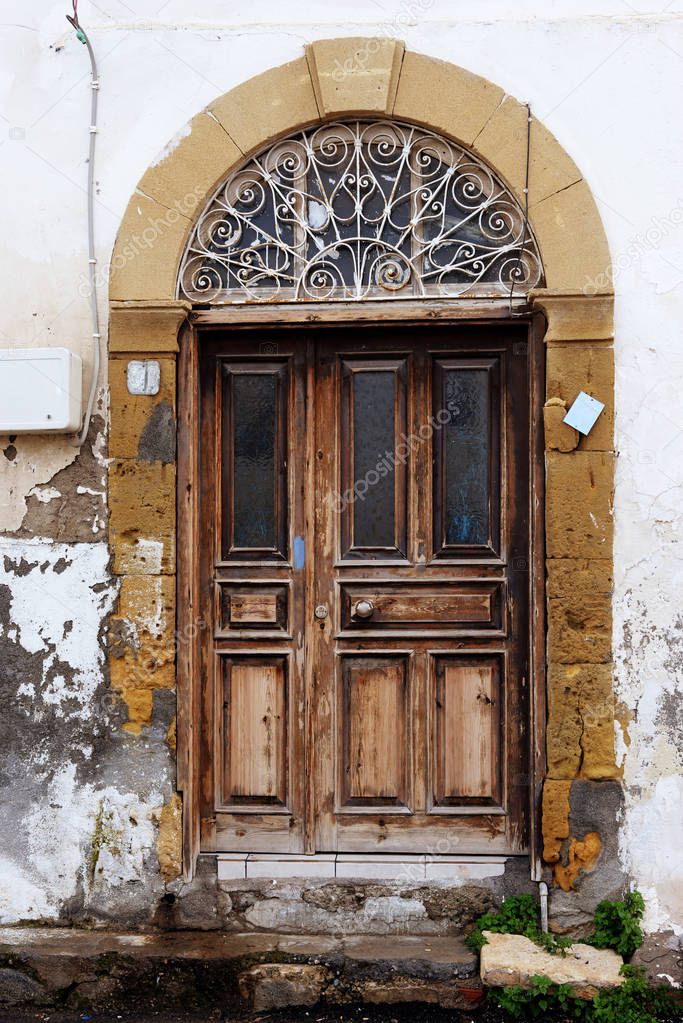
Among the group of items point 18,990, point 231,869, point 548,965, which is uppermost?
point 231,869

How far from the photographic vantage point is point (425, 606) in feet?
14.0

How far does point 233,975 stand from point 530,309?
9.49ft

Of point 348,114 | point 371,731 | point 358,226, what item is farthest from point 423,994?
point 348,114

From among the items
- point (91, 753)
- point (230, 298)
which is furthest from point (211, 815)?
point (230, 298)

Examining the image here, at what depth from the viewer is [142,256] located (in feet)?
13.6

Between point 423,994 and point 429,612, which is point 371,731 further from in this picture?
point 423,994

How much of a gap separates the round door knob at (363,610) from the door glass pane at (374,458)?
0.86 ft

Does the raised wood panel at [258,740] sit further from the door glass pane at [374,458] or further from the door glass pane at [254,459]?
the door glass pane at [374,458]

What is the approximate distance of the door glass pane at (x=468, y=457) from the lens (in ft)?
14.0

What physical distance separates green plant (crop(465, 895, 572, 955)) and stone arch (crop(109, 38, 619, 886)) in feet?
0.76

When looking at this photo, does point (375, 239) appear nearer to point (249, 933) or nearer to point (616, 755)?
point (616, 755)

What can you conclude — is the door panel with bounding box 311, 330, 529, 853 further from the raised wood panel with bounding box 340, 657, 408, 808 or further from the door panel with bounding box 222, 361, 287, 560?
the door panel with bounding box 222, 361, 287, 560

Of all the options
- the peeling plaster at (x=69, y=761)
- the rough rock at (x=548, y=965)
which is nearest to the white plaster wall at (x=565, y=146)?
the rough rock at (x=548, y=965)

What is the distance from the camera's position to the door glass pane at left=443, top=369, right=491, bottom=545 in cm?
428
